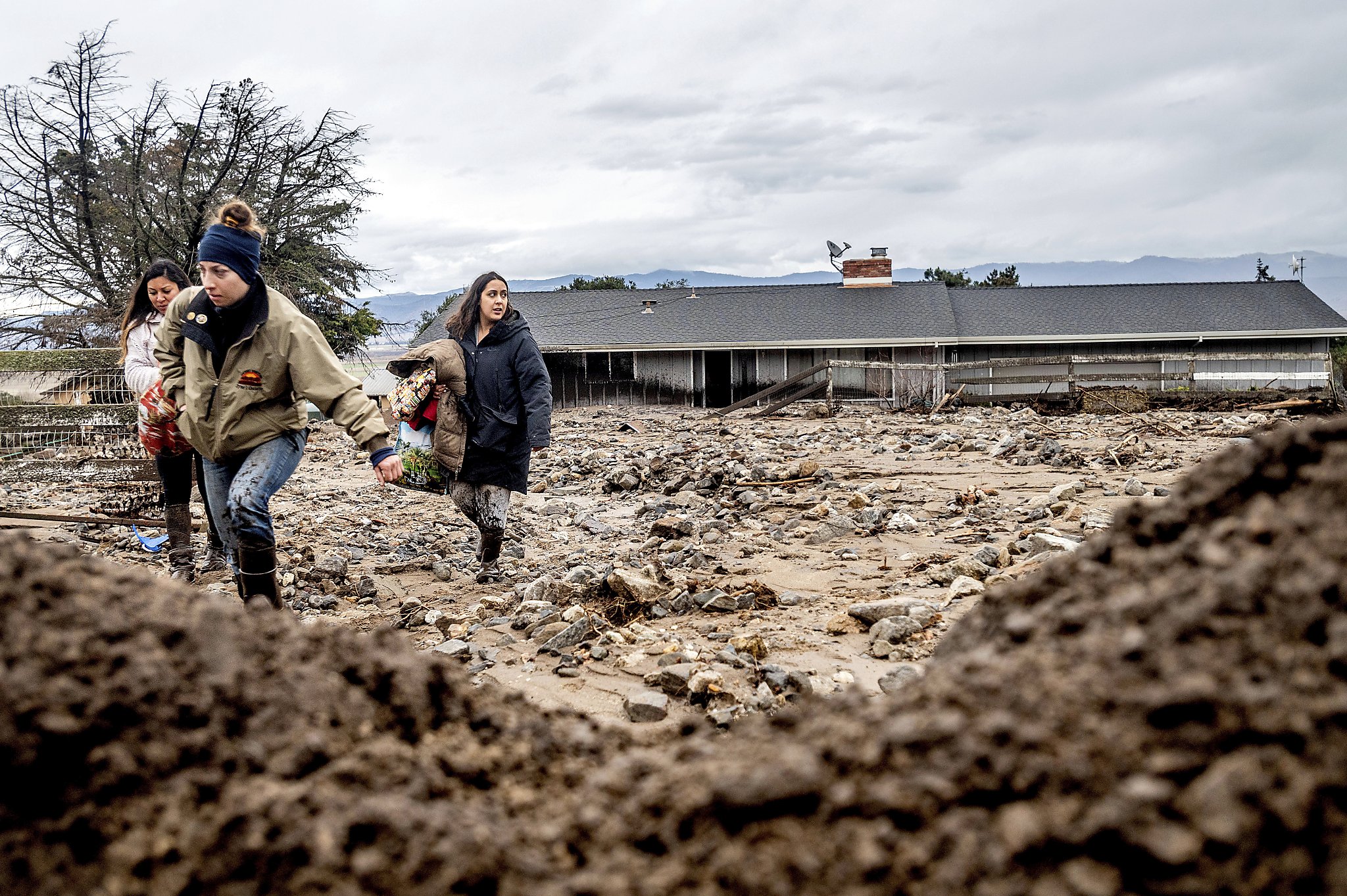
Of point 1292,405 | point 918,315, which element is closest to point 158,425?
point 1292,405

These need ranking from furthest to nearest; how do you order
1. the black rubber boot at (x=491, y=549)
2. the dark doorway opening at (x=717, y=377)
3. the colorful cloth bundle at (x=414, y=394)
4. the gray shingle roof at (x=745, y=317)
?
the dark doorway opening at (x=717, y=377) < the gray shingle roof at (x=745, y=317) < the black rubber boot at (x=491, y=549) < the colorful cloth bundle at (x=414, y=394)

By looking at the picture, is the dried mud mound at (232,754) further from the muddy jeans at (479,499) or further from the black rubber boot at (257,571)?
the muddy jeans at (479,499)

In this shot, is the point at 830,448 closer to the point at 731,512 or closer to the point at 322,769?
the point at 731,512

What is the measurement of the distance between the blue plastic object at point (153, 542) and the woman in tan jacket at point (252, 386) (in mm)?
2843

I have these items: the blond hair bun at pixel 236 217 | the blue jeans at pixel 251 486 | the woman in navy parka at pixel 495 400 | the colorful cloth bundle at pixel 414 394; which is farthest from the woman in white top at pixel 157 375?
the blond hair bun at pixel 236 217

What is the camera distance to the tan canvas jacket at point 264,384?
4.36 metres

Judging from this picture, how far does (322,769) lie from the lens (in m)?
1.60

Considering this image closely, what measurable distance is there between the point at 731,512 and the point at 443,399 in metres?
3.46

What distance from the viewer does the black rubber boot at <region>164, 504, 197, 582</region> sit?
6.01 metres

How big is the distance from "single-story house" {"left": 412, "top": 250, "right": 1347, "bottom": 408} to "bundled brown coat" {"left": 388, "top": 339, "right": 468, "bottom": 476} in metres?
21.0

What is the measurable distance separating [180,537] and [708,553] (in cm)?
345

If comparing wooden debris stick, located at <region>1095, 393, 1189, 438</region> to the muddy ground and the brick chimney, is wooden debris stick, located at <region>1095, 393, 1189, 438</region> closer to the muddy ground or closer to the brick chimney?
the muddy ground

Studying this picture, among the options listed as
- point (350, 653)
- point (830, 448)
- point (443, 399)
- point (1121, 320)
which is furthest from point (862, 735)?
point (1121, 320)

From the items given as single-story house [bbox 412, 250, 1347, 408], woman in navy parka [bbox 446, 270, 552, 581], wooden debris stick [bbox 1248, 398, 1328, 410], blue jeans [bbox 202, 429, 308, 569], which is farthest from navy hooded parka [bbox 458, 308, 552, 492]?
single-story house [bbox 412, 250, 1347, 408]
